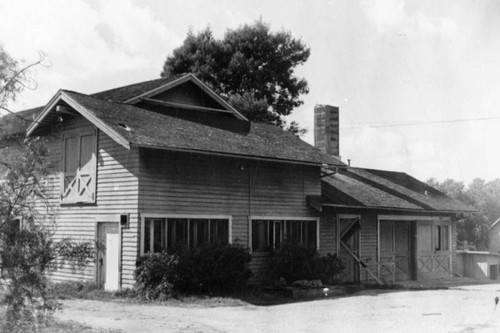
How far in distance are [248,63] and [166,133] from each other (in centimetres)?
2463

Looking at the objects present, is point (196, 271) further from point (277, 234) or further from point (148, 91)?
point (148, 91)

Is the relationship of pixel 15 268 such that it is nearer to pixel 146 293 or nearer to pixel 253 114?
pixel 146 293

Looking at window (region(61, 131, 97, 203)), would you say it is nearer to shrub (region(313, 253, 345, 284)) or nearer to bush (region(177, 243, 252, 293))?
bush (region(177, 243, 252, 293))

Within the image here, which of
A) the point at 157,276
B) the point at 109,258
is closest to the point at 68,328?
the point at 157,276

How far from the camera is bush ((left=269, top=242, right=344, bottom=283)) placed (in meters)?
20.9

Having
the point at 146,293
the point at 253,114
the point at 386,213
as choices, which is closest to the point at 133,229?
the point at 146,293

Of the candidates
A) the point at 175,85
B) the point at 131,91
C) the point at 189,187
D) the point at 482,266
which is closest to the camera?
the point at 189,187

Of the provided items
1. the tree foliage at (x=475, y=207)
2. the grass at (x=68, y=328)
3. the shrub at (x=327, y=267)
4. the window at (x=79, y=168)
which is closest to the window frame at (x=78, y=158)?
the window at (x=79, y=168)

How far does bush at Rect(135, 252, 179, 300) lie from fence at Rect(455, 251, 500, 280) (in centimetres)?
1964

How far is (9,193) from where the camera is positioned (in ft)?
31.9

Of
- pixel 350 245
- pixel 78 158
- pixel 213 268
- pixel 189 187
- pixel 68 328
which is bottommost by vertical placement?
pixel 68 328

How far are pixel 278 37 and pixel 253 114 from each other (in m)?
6.92

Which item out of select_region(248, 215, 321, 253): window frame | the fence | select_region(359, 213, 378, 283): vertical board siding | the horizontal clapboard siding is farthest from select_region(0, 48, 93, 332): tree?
the fence

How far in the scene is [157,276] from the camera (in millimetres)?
17125
